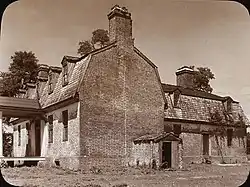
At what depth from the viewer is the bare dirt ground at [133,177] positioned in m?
2.31

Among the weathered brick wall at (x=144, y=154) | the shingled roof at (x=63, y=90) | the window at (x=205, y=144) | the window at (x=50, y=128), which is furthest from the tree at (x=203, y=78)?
the window at (x=50, y=128)

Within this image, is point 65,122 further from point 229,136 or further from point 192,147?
point 229,136

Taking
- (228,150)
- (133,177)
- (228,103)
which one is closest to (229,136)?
(228,150)

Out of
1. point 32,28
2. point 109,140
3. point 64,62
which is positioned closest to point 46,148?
point 109,140

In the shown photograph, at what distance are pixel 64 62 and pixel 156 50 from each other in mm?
498

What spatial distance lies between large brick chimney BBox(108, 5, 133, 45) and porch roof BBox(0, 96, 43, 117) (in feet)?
1.92

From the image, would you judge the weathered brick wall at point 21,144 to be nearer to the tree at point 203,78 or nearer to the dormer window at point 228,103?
the tree at point 203,78

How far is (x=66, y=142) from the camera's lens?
264 cm

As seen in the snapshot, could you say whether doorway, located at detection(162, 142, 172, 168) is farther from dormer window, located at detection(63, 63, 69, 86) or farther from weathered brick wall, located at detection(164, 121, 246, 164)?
dormer window, located at detection(63, 63, 69, 86)

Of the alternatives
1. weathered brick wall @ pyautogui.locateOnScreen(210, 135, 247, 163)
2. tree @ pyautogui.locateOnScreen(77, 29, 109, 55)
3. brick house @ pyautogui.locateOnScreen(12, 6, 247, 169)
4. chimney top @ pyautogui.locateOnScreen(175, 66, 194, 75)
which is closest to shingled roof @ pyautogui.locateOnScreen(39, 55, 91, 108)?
brick house @ pyautogui.locateOnScreen(12, 6, 247, 169)

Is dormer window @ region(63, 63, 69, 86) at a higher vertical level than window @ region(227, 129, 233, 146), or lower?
higher

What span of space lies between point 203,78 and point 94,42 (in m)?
0.62

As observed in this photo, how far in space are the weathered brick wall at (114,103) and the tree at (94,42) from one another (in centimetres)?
9

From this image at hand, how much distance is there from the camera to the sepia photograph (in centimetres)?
235
